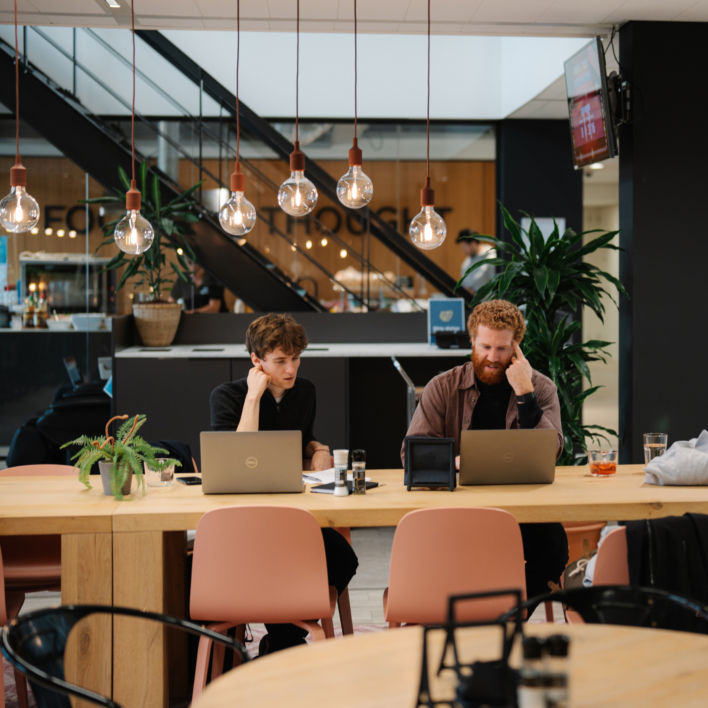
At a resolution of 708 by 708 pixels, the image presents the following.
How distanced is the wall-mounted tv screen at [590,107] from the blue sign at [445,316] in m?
1.44

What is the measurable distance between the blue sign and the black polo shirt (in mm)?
2873

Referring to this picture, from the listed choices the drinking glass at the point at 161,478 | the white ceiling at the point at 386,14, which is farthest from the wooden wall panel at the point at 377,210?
the drinking glass at the point at 161,478

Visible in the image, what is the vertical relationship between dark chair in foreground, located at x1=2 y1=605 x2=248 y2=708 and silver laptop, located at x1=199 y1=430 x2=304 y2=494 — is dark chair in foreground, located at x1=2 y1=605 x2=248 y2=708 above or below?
below

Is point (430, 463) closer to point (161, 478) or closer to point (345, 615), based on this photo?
point (345, 615)

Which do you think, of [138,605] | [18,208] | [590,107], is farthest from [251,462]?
[590,107]

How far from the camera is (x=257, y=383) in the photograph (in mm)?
3711

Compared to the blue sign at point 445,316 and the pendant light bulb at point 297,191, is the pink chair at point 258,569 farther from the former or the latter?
the blue sign at point 445,316

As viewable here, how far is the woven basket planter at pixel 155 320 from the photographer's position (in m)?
6.74

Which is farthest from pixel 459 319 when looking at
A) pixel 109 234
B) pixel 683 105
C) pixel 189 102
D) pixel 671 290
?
pixel 189 102

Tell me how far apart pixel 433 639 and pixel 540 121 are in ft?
25.8

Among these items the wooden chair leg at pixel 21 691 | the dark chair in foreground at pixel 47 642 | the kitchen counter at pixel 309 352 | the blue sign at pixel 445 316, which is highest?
the blue sign at pixel 445 316

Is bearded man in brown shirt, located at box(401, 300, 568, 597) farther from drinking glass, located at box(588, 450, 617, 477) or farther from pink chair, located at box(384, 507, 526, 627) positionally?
pink chair, located at box(384, 507, 526, 627)

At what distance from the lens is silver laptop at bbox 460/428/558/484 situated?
321 cm


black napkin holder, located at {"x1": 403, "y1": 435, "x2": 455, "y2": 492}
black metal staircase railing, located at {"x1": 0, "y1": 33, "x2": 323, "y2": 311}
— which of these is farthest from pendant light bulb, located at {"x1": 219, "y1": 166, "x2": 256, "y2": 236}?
black metal staircase railing, located at {"x1": 0, "y1": 33, "x2": 323, "y2": 311}
